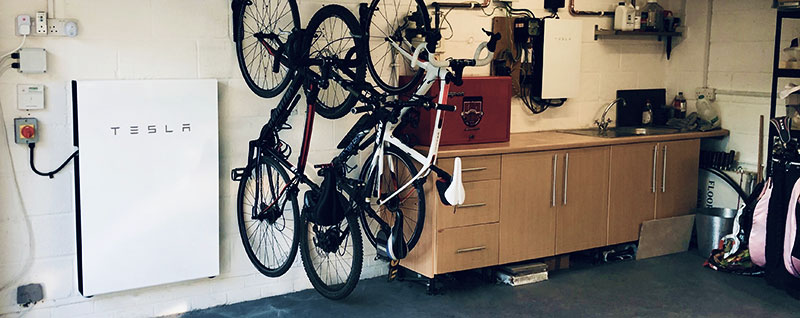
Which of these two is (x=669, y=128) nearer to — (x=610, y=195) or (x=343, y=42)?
(x=610, y=195)

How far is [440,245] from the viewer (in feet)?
15.6

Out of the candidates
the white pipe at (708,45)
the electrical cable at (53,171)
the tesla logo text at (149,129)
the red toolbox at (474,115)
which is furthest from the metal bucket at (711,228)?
the electrical cable at (53,171)

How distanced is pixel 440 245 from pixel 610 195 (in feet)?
4.45

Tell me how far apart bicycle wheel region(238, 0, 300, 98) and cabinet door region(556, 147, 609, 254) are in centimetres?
186

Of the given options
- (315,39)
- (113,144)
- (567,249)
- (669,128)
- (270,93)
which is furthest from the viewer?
(669,128)

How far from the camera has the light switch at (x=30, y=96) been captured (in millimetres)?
3963

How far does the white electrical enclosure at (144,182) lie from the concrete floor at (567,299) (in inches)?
16.3

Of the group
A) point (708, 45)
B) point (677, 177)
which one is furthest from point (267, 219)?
point (708, 45)

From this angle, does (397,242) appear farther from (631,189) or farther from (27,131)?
(631,189)

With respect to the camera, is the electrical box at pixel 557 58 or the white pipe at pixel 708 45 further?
the white pipe at pixel 708 45

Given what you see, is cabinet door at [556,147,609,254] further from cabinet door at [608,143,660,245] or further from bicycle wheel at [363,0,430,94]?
bicycle wheel at [363,0,430,94]

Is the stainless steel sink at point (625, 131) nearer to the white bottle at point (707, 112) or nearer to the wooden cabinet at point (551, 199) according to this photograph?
the wooden cabinet at point (551, 199)

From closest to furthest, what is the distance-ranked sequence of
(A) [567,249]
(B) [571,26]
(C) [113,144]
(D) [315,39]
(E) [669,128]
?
(C) [113,144]
(D) [315,39]
(A) [567,249]
(B) [571,26]
(E) [669,128]

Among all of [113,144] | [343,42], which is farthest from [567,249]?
[113,144]
